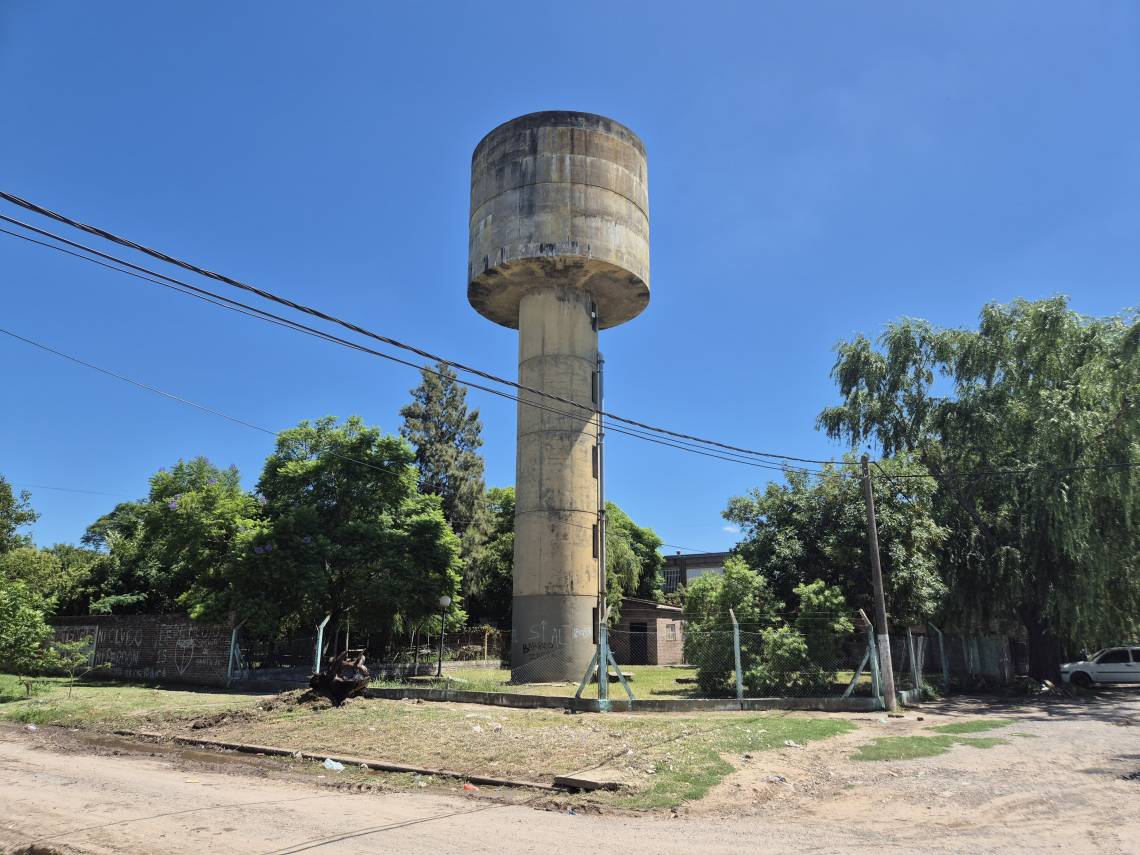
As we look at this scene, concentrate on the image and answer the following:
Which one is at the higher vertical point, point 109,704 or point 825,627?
point 825,627

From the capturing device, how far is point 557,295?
26.4m

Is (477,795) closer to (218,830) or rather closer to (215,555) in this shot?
(218,830)

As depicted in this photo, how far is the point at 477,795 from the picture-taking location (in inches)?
372

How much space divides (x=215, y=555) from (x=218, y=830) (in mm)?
18851

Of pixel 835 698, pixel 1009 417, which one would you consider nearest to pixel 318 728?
pixel 835 698

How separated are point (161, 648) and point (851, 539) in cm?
2222

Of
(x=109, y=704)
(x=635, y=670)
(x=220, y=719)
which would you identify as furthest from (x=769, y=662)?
(x=109, y=704)

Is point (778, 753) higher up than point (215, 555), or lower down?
lower down

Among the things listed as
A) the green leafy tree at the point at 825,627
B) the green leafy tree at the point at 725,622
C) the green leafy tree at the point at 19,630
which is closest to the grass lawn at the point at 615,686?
the green leafy tree at the point at 725,622

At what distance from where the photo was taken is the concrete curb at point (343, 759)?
9.91 metres

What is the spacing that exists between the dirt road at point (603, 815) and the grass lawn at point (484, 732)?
0.84 meters

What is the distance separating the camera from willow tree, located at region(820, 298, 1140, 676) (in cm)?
2153

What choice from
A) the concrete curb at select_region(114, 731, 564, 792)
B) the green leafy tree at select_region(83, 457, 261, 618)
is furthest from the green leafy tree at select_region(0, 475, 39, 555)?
the concrete curb at select_region(114, 731, 564, 792)

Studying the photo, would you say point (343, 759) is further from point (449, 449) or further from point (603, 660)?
point (449, 449)
